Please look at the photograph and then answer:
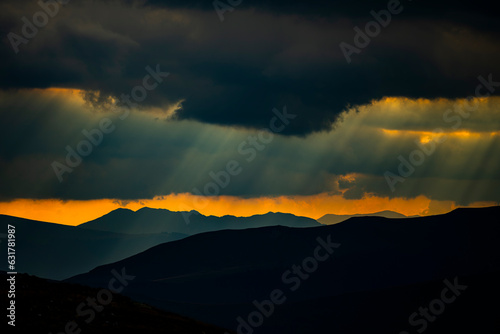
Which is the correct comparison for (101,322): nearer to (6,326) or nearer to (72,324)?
(72,324)

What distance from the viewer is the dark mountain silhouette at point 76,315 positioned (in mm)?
74500

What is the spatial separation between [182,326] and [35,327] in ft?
77.1

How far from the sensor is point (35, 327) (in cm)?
7144

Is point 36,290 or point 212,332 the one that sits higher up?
point 36,290

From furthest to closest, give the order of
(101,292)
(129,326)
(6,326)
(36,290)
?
1. (101,292)
2. (36,290)
3. (129,326)
4. (6,326)

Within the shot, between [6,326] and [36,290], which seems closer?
[6,326]

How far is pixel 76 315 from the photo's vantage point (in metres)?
79.2

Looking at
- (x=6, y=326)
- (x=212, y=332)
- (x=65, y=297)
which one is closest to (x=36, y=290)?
(x=65, y=297)

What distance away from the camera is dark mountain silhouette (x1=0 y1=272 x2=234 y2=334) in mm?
74500

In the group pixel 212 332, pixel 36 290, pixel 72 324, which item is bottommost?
pixel 212 332
